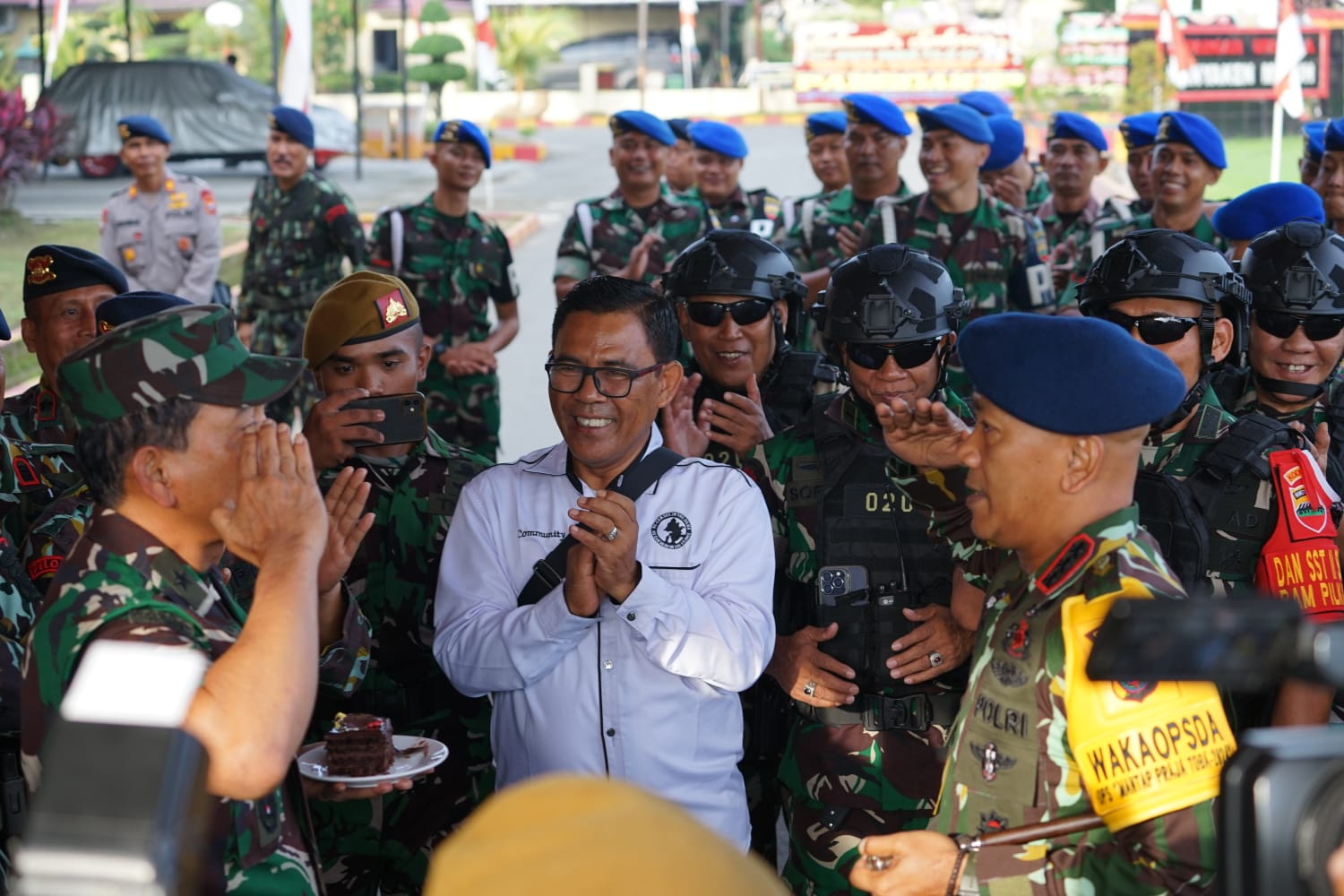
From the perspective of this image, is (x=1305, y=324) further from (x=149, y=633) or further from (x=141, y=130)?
(x=141, y=130)

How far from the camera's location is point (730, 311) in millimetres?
4984

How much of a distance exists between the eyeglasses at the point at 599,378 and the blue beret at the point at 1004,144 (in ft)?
25.5

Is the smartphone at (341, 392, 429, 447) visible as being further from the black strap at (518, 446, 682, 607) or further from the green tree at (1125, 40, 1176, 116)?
the green tree at (1125, 40, 1176, 116)

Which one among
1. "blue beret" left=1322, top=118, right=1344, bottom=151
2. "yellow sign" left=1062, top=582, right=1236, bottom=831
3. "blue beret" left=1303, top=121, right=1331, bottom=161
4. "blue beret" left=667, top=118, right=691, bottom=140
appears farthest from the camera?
"blue beret" left=667, top=118, right=691, bottom=140

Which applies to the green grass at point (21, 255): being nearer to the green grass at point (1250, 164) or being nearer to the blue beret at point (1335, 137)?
the blue beret at point (1335, 137)

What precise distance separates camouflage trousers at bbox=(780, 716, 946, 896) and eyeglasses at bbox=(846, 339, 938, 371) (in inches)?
39.4

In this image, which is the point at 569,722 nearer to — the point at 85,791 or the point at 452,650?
the point at 452,650

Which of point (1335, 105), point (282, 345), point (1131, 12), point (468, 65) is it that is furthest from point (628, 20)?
point (282, 345)

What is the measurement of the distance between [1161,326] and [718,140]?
683cm

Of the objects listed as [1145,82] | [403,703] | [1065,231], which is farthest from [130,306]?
[1145,82]

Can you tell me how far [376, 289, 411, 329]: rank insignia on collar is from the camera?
4.43m

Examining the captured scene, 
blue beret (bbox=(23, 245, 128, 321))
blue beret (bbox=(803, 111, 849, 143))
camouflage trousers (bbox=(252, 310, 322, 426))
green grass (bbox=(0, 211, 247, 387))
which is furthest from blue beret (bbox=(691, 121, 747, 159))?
blue beret (bbox=(23, 245, 128, 321))

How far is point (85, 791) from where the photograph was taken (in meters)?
1.43

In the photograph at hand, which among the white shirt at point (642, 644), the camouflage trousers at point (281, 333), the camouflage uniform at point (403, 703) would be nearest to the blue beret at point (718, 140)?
the camouflage trousers at point (281, 333)
